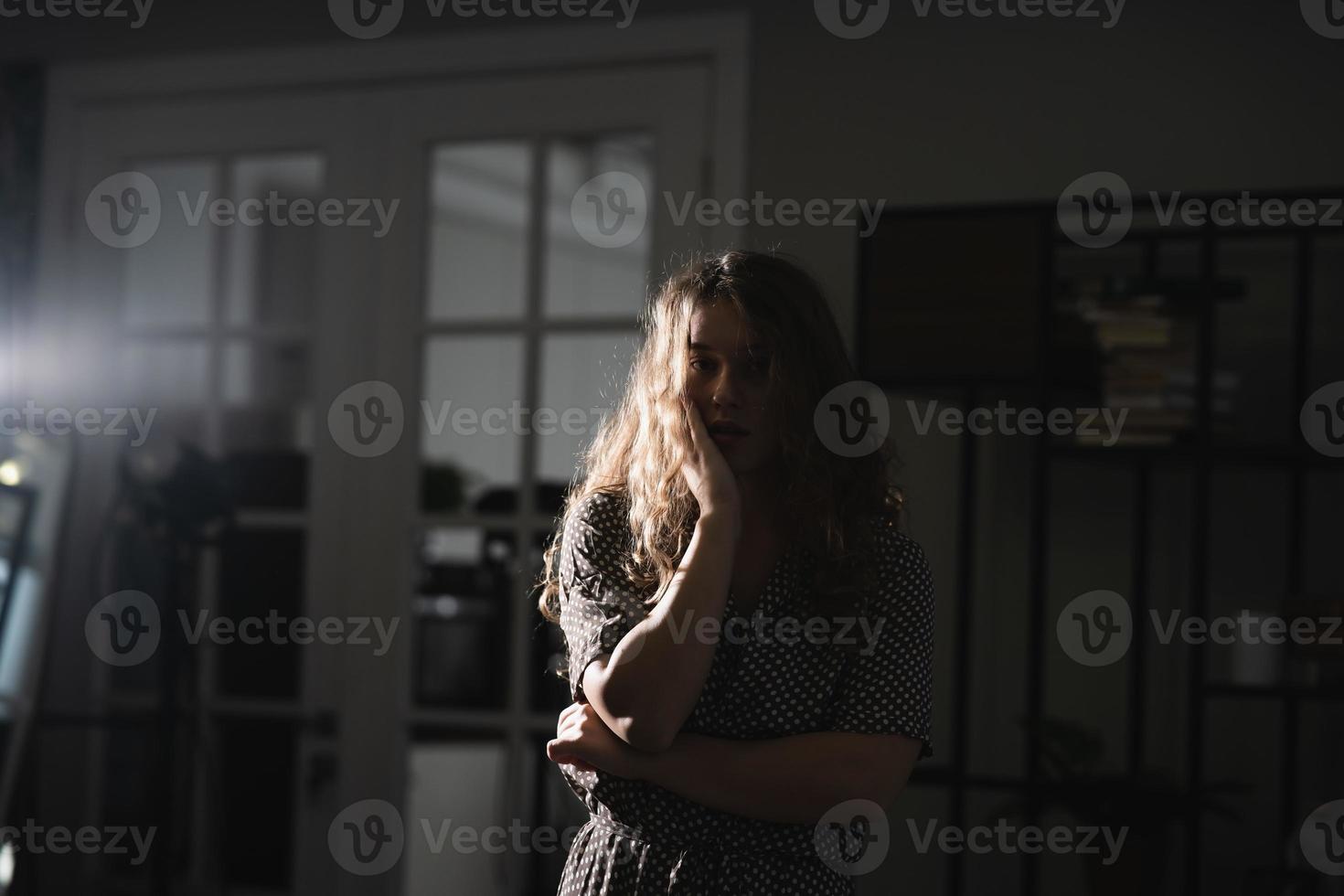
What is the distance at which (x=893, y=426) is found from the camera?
3.14 meters

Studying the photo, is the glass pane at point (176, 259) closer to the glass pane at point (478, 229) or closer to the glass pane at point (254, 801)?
the glass pane at point (478, 229)

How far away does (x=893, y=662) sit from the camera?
1.56m

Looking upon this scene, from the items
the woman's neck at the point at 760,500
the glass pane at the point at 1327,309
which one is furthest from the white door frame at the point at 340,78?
the woman's neck at the point at 760,500

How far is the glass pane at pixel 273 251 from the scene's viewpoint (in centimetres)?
Result: 356

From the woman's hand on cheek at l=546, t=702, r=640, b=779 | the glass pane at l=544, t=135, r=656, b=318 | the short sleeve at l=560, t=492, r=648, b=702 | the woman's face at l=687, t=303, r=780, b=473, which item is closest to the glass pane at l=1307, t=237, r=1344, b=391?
the glass pane at l=544, t=135, r=656, b=318

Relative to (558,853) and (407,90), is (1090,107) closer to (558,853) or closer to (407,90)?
(407,90)

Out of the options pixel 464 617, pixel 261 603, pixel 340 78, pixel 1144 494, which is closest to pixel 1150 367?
pixel 1144 494

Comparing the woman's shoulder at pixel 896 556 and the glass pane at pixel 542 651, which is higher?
the woman's shoulder at pixel 896 556

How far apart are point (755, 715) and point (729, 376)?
0.41 meters

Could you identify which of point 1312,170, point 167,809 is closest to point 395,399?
point 167,809

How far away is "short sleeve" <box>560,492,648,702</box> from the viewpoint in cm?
157

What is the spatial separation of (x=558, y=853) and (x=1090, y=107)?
2202 mm

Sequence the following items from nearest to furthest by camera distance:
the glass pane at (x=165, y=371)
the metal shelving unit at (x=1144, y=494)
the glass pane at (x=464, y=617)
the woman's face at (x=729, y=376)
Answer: the woman's face at (x=729, y=376) < the metal shelving unit at (x=1144, y=494) < the glass pane at (x=464, y=617) < the glass pane at (x=165, y=371)

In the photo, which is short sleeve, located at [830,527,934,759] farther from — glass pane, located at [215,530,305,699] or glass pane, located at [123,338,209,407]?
glass pane, located at [123,338,209,407]
